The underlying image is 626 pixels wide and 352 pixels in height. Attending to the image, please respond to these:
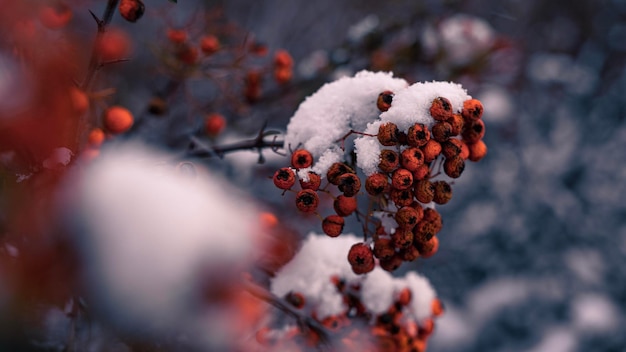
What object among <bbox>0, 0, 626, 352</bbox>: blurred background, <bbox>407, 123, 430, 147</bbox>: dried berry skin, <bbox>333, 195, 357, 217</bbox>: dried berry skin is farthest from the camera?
<bbox>0, 0, 626, 352</bbox>: blurred background

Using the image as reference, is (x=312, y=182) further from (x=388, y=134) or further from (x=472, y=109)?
(x=472, y=109)

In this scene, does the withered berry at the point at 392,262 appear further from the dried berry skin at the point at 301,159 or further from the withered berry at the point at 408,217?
the dried berry skin at the point at 301,159

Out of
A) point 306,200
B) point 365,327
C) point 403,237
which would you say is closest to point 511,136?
point 365,327

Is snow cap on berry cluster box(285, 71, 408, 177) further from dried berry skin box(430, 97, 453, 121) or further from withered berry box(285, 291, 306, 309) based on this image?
withered berry box(285, 291, 306, 309)

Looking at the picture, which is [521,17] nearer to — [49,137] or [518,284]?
[518,284]

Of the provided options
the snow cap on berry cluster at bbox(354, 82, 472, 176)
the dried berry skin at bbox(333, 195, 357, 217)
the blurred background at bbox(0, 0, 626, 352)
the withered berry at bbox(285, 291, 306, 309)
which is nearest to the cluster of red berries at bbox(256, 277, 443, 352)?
the withered berry at bbox(285, 291, 306, 309)
